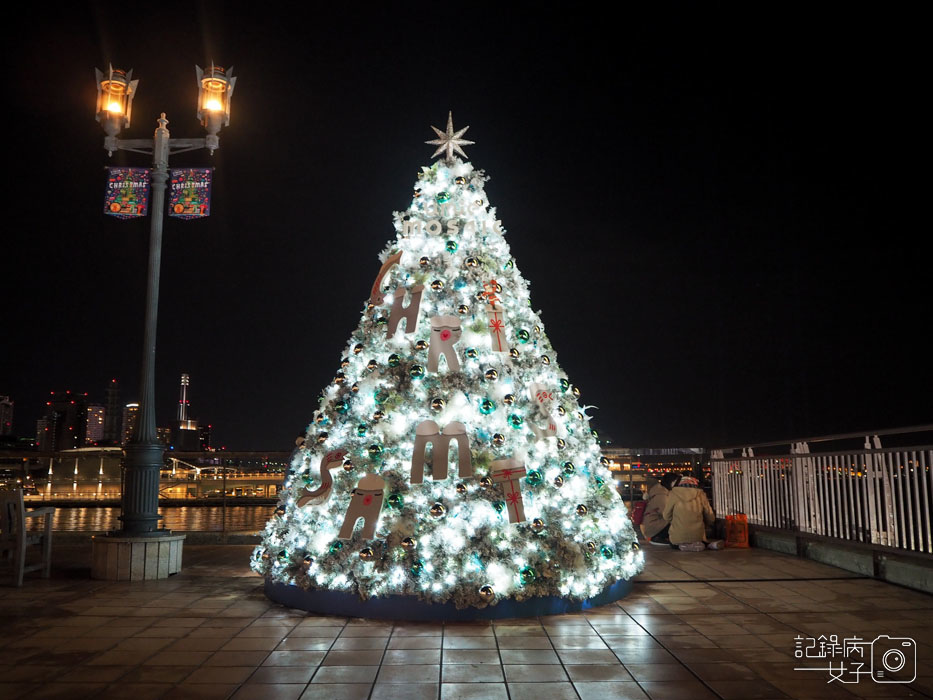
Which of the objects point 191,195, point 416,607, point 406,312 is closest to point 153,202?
point 191,195

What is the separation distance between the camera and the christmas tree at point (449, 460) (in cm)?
566

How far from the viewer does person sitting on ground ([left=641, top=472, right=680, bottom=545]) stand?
1034cm

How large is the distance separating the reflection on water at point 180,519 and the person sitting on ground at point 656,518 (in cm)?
552

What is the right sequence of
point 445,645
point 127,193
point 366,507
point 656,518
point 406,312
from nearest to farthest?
point 445,645 < point 366,507 < point 406,312 < point 127,193 < point 656,518

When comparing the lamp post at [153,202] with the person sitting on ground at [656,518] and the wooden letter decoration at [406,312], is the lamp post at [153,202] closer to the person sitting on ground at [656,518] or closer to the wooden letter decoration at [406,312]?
the wooden letter decoration at [406,312]

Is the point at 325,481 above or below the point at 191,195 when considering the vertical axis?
below

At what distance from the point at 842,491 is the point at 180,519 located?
1186cm

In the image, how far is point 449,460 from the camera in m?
5.95

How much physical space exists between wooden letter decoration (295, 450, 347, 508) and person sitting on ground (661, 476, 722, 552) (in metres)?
5.53

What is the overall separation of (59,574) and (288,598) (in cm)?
353

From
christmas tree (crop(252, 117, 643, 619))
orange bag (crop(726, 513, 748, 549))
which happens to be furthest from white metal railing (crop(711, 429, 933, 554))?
christmas tree (crop(252, 117, 643, 619))

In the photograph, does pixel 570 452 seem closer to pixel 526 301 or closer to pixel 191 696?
pixel 526 301

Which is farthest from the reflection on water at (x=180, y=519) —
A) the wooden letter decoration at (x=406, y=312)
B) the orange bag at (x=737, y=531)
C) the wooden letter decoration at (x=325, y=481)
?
the orange bag at (x=737, y=531)

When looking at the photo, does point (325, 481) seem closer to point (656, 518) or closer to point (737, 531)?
Answer: point (656, 518)
